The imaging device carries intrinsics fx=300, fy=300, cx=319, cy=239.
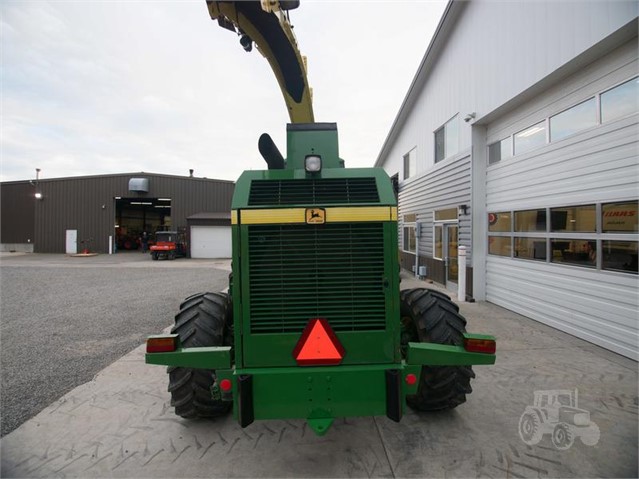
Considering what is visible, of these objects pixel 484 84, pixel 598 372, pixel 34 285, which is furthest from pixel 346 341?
pixel 34 285

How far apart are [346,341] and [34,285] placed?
12270mm

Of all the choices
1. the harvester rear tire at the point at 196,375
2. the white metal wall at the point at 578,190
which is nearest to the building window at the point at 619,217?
the white metal wall at the point at 578,190

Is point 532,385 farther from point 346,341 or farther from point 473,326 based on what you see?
point 346,341

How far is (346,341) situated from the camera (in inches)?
88.0

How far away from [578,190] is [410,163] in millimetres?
8230

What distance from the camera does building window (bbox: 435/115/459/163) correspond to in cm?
845

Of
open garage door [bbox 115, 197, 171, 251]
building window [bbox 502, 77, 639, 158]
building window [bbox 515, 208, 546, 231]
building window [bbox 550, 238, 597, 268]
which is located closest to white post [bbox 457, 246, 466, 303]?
building window [bbox 515, 208, 546, 231]

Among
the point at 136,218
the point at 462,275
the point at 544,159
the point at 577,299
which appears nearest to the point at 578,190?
the point at 544,159

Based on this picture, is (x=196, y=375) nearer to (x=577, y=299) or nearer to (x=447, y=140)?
(x=577, y=299)

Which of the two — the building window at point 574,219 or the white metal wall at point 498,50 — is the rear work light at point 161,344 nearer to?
the building window at point 574,219

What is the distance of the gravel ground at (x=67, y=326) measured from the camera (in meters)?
3.50

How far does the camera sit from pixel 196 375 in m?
2.59

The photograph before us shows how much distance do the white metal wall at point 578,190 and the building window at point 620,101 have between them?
0.33ft

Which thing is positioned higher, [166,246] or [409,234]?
[409,234]
